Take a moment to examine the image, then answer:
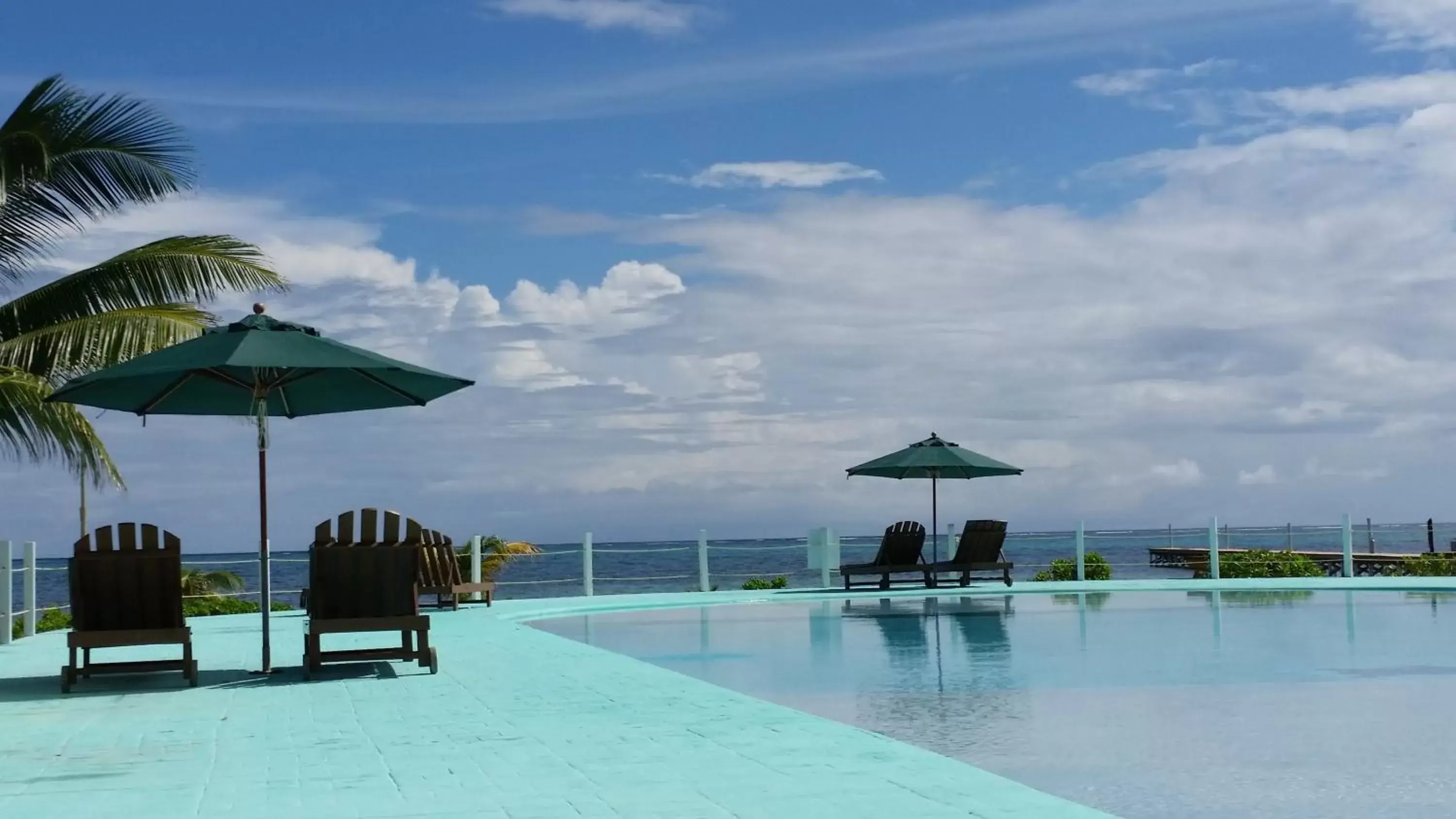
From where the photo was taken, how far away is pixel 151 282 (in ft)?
52.7

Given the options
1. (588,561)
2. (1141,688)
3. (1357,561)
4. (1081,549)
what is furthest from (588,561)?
(1357,561)

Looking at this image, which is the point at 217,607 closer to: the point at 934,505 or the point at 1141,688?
the point at 934,505

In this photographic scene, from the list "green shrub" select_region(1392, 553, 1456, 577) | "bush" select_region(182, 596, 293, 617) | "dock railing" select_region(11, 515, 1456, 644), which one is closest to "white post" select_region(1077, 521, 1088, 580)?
"dock railing" select_region(11, 515, 1456, 644)

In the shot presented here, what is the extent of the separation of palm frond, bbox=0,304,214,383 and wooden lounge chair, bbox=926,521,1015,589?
9.40 meters

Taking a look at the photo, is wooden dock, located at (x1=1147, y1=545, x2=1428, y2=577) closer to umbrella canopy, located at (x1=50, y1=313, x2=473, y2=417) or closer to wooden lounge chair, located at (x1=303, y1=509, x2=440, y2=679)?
umbrella canopy, located at (x1=50, y1=313, x2=473, y2=417)

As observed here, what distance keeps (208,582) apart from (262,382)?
16.2 metres

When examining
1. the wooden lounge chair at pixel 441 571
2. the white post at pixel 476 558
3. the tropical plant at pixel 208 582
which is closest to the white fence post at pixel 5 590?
the wooden lounge chair at pixel 441 571

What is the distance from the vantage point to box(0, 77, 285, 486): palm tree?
562 inches

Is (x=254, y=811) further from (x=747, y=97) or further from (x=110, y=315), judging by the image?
(x=747, y=97)

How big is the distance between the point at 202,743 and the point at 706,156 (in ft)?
59.7

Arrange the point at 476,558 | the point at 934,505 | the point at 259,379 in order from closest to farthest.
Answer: the point at 259,379 < the point at 476,558 < the point at 934,505

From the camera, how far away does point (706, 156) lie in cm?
2362

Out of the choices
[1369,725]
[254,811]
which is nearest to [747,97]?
[1369,725]

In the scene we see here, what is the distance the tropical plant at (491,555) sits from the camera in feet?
71.6
